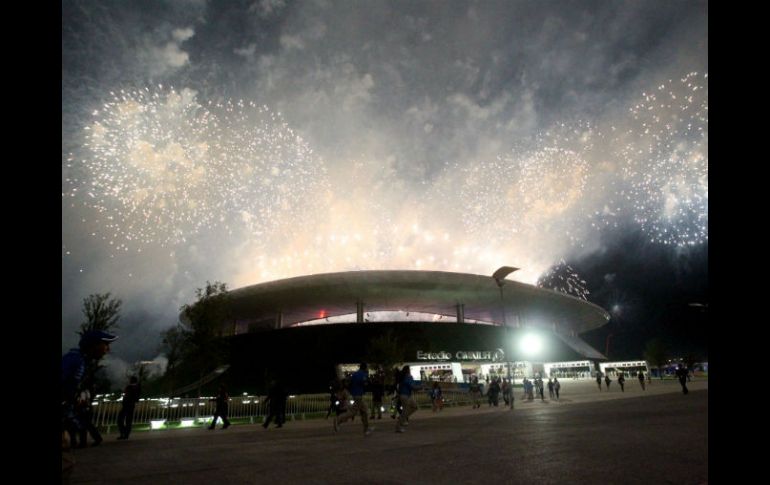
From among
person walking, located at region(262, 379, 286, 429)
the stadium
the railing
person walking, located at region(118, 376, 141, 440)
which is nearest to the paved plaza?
person walking, located at region(118, 376, 141, 440)

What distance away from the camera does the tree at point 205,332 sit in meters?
36.4

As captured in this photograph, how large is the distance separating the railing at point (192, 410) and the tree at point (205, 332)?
1692 centimetres

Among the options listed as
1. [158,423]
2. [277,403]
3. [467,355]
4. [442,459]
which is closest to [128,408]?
[277,403]

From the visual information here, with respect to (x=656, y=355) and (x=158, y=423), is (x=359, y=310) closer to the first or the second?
(x=158, y=423)

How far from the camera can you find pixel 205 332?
3703cm

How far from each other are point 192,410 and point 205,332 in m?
20.3

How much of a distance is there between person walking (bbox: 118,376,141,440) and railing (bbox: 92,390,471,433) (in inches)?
125

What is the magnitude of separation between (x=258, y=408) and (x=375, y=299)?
40.8 metres

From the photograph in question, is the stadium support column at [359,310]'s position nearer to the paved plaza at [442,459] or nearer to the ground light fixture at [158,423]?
the ground light fixture at [158,423]

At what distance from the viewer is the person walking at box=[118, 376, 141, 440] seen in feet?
40.5
